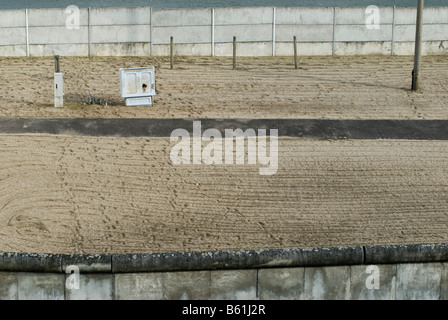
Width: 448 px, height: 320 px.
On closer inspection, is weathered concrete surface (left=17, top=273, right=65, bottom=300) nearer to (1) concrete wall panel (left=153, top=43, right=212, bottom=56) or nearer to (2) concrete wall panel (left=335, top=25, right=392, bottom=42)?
(1) concrete wall panel (left=153, top=43, right=212, bottom=56)

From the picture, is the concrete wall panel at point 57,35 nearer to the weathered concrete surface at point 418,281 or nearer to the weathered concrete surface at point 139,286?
the weathered concrete surface at point 139,286

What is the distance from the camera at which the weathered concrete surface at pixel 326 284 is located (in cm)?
891

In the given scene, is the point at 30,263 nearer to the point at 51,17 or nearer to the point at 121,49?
the point at 121,49

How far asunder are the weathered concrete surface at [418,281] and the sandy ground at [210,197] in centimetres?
624

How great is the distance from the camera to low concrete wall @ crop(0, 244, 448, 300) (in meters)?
8.72

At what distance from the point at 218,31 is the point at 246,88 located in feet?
16.5

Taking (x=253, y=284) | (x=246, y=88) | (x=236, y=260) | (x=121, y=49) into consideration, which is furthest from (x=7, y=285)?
(x=121, y=49)

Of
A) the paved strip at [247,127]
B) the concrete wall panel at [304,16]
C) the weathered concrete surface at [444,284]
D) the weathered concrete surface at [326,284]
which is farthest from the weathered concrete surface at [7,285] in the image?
the concrete wall panel at [304,16]

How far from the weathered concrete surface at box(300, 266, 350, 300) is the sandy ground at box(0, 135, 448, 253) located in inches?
247

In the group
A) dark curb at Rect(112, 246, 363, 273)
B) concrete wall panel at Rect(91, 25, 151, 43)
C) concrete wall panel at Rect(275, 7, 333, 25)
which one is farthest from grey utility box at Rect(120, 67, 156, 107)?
dark curb at Rect(112, 246, 363, 273)

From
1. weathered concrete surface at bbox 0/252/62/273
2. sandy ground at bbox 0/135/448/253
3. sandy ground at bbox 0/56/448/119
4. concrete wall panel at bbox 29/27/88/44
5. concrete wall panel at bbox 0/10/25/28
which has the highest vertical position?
concrete wall panel at bbox 0/10/25/28

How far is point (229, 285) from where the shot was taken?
888cm

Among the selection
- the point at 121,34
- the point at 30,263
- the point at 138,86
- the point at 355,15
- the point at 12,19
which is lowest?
the point at 30,263
